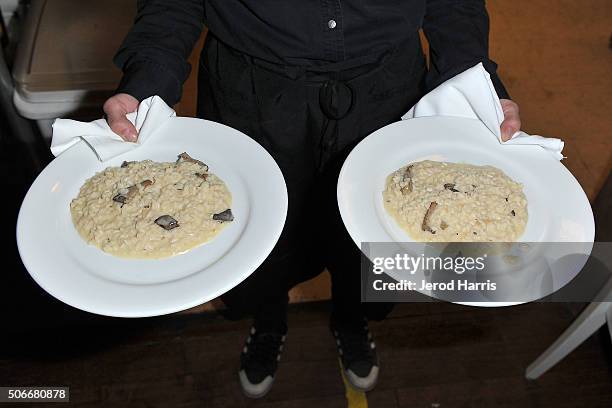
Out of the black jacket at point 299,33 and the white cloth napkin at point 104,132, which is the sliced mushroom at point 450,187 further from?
the white cloth napkin at point 104,132

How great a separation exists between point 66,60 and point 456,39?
60.9 inches

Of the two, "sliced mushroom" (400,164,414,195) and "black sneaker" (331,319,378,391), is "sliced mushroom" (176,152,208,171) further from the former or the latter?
"black sneaker" (331,319,378,391)

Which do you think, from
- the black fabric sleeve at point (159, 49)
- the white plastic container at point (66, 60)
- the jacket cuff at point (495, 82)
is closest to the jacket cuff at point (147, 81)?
the black fabric sleeve at point (159, 49)

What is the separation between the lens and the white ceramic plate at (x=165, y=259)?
1.01m

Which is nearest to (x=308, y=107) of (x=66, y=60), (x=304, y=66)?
(x=304, y=66)

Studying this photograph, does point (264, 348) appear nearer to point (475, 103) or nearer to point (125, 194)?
point (125, 194)

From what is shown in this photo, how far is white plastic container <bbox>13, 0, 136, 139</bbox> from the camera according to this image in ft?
7.20

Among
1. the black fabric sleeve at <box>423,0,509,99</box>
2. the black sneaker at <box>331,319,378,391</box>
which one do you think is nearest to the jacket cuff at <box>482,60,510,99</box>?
the black fabric sleeve at <box>423,0,509,99</box>

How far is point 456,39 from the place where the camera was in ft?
4.44

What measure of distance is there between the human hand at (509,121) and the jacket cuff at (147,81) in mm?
722

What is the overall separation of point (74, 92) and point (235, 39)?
3.77ft

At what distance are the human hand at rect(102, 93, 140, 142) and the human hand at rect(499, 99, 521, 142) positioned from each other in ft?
2.53

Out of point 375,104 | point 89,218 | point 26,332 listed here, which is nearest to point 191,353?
point 26,332

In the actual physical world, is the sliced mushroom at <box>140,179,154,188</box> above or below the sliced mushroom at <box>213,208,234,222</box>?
above
